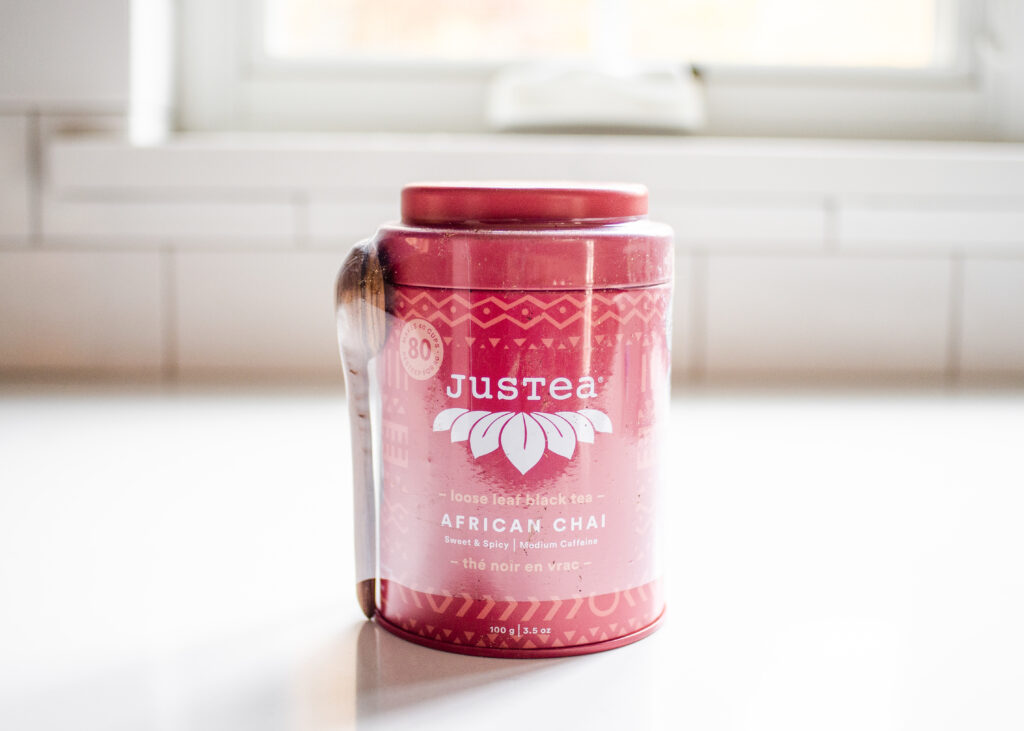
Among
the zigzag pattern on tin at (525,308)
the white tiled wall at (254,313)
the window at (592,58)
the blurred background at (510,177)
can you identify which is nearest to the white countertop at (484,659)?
the blurred background at (510,177)

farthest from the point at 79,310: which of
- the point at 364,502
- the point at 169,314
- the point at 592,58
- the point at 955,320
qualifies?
the point at 955,320

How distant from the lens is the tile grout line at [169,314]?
101cm

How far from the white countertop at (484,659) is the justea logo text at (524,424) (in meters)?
0.08

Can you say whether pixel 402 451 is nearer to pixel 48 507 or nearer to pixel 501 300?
pixel 501 300

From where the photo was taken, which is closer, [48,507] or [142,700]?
[142,700]

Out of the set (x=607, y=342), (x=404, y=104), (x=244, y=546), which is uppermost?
(x=404, y=104)

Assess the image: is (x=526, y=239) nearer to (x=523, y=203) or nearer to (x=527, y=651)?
(x=523, y=203)

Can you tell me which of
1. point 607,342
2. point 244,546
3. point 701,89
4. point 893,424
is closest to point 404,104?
point 701,89

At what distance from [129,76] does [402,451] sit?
0.77 metres

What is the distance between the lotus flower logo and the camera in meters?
0.36

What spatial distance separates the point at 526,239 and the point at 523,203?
0.05ft

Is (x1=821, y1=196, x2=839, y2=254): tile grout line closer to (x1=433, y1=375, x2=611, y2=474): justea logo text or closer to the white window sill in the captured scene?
the white window sill

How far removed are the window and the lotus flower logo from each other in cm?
86

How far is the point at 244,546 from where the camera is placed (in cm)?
50
